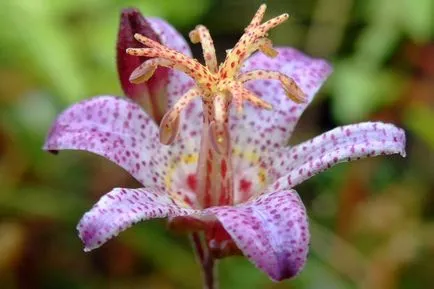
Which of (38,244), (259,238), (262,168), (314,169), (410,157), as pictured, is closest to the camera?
(259,238)

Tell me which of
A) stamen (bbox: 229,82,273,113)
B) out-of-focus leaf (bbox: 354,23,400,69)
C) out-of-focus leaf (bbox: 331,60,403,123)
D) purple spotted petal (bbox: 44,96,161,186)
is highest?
stamen (bbox: 229,82,273,113)

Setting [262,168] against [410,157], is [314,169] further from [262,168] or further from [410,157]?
[410,157]

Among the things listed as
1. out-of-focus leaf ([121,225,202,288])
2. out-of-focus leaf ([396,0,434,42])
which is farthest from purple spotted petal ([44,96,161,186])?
out-of-focus leaf ([396,0,434,42])

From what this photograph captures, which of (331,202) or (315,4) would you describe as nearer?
(331,202)

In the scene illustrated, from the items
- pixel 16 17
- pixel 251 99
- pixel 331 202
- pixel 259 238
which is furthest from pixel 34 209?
pixel 259 238

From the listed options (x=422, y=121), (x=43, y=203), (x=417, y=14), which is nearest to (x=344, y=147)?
(x=422, y=121)

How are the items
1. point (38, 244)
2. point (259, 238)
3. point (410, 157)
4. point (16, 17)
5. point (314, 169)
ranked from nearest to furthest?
1. point (259, 238)
2. point (314, 169)
3. point (16, 17)
4. point (38, 244)
5. point (410, 157)

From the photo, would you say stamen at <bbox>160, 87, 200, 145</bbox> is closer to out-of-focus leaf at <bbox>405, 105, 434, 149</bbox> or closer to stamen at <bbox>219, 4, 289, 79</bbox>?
stamen at <bbox>219, 4, 289, 79</bbox>

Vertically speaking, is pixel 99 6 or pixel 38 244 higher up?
pixel 99 6

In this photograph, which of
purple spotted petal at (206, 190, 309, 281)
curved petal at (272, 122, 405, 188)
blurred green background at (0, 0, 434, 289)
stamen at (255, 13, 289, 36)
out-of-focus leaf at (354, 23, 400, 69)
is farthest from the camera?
out-of-focus leaf at (354, 23, 400, 69)
